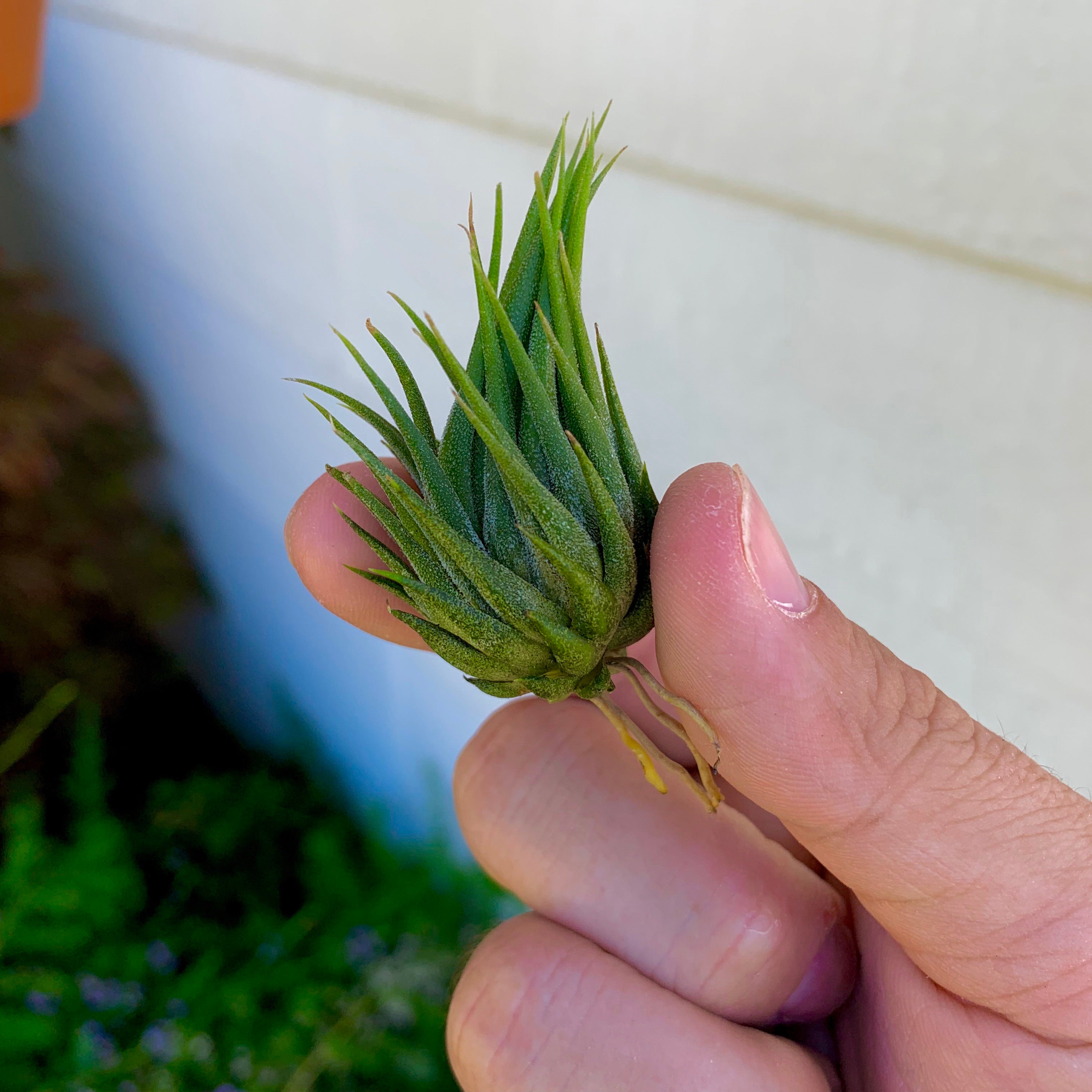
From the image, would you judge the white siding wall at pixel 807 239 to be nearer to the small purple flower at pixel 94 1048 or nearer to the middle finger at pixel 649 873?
the middle finger at pixel 649 873

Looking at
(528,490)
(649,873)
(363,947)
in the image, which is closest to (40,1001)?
(363,947)

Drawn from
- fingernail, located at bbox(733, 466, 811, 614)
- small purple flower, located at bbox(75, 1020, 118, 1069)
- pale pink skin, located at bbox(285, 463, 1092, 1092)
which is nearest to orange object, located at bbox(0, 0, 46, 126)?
pale pink skin, located at bbox(285, 463, 1092, 1092)

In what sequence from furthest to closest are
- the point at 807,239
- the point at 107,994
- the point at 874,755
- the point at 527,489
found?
the point at 107,994
the point at 807,239
the point at 874,755
the point at 527,489

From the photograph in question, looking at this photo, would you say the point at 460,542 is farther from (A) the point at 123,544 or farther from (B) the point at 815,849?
(A) the point at 123,544

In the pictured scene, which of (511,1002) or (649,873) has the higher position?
(649,873)

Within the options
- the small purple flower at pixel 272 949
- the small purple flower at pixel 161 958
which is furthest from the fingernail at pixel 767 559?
the small purple flower at pixel 161 958

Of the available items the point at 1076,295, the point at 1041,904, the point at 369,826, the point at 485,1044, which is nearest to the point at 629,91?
the point at 1076,295

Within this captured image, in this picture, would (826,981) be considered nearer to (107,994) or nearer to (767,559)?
(767,559)

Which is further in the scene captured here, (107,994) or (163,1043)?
(107,994)
